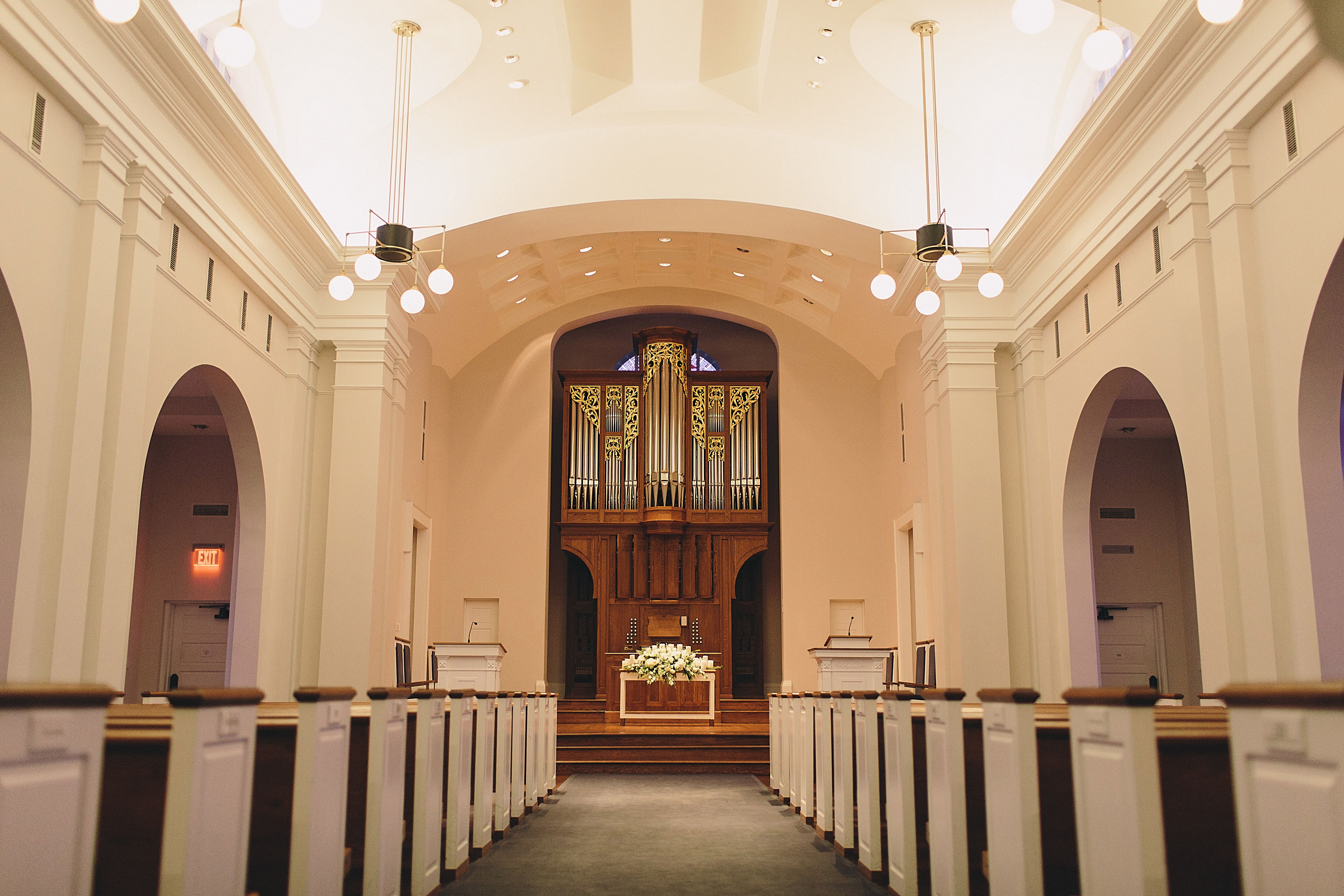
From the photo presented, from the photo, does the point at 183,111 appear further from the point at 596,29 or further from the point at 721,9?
the point at 721,9

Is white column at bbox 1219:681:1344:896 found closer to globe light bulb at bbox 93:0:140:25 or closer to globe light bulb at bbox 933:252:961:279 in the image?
globe light bulb at bbox 93:0:140:25

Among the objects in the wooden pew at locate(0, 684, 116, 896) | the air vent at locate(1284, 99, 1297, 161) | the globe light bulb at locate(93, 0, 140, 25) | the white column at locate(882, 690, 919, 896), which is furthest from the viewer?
the air vent at locate(1284, 99, 1297, 161)

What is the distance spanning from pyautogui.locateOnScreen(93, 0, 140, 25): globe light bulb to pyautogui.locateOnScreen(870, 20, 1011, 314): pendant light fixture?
3.55 m

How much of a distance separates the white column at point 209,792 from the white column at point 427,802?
4.11ft

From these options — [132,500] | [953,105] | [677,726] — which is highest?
[953,105]

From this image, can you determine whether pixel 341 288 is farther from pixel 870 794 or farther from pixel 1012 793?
pixel 1012 793

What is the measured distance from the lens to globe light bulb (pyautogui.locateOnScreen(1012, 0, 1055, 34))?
449 centimetres

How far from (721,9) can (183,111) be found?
373 cm

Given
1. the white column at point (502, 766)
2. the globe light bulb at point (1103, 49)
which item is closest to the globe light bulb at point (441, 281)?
the white column at point (502, 766)

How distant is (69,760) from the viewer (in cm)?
175

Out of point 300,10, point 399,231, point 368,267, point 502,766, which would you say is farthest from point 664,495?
point 300,10

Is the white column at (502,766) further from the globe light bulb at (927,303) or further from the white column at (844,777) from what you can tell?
the globe light bulb at (927,303)

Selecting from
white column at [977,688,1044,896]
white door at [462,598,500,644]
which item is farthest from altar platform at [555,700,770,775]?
white column at [977,688,1044,896]

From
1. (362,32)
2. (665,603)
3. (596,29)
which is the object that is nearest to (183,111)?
(362,32)
